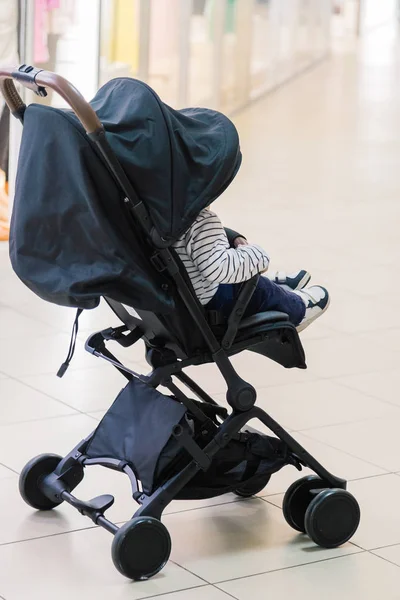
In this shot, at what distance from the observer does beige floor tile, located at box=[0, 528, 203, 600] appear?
2.49 m

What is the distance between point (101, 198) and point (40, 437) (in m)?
1.15

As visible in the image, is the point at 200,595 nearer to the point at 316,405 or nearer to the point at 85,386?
the point at 316,405

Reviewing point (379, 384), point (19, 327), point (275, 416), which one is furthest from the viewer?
point (19, 327)

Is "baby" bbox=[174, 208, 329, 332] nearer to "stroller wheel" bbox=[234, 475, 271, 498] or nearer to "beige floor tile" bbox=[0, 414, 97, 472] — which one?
"stroller wheel" bbox=[234, 475, 271, 498]

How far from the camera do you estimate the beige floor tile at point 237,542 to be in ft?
8.72

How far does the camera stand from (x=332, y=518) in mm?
2727

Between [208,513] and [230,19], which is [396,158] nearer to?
[230,19]

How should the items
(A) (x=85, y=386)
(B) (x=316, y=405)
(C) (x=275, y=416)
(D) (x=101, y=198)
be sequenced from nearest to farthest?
(D) (x=101, y=198), (C) (x=275, y=416), (B) (x=316, y=405), (A) (x=85, y=386)

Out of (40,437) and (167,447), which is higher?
(167,447)

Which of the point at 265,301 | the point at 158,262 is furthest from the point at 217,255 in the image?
the point at 265,301

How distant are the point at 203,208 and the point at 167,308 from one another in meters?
0.23

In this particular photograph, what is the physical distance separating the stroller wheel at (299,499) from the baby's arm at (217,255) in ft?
1.79

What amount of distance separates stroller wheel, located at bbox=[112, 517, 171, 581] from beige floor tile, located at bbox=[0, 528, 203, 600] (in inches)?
1.3

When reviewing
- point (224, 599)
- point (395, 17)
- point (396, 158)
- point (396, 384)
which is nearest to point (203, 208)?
point (224, 599)
